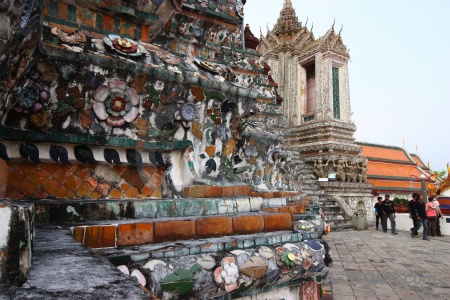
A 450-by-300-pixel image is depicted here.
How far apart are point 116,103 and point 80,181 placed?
1.90 ft

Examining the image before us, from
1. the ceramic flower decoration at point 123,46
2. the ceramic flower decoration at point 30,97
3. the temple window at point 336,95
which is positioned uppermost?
the temple window at point 336,95

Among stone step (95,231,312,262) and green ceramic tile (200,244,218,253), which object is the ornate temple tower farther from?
green ceramic tile (200,244,218,253)

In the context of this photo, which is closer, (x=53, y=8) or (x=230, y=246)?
(x=230, y=246)

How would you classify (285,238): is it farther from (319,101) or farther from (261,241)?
(319,101)

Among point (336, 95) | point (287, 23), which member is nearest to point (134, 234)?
point (336, 95)

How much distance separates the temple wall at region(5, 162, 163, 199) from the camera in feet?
7.05

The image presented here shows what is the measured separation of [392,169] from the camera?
2016cm

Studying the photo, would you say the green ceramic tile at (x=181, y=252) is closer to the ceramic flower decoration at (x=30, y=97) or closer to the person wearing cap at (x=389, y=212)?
the ceramic flower decoration at (x=30, y=97)

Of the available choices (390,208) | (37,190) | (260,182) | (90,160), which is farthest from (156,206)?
(390,208)

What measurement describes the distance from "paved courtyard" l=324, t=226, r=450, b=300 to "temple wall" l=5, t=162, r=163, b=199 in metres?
3.33

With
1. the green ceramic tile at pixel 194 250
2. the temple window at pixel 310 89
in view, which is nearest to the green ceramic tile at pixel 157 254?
the green ceramic tile at pixel 194 250

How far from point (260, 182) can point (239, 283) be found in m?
5.11

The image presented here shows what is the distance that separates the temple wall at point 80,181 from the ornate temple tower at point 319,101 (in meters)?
12.3

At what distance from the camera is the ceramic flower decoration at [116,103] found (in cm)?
240
